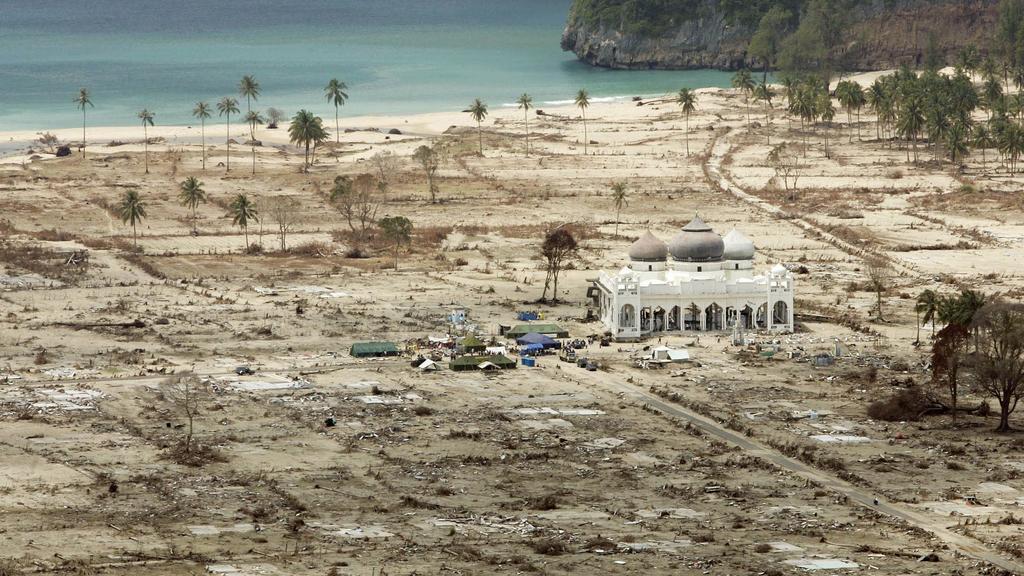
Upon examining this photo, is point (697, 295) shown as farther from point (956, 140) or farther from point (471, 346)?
point (956, 140)

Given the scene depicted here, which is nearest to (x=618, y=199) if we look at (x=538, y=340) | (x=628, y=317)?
(x=628, y=317)

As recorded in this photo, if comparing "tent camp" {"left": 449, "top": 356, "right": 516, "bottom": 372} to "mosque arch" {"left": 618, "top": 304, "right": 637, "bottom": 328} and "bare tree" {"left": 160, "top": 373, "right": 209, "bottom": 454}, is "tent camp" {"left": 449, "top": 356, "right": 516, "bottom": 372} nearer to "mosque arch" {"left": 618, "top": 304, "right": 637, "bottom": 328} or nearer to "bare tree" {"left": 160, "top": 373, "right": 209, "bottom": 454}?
"mosque arch" {"left": 618, "top": 304, "right": 637, "bottom": 328}

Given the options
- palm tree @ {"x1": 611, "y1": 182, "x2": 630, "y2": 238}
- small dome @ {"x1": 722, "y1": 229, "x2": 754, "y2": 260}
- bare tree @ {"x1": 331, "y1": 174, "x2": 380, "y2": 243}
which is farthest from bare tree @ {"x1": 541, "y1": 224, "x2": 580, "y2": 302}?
bare tree @ {"x1": 331, "y1": 174, "x2": 380, "y2": 243}

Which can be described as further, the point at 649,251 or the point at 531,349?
the point at 649,251

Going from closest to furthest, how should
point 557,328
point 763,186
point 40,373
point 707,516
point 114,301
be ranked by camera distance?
point 707,516, point 40,373, point 557,328, point 114,301, point 763,186

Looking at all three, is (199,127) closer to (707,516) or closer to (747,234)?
(747,234)

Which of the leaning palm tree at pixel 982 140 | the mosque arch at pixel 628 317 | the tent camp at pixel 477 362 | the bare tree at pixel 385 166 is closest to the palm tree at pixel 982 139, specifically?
the leaning palm tree at pixel 982 140

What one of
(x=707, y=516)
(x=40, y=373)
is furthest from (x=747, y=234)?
(x=707, y=516)
